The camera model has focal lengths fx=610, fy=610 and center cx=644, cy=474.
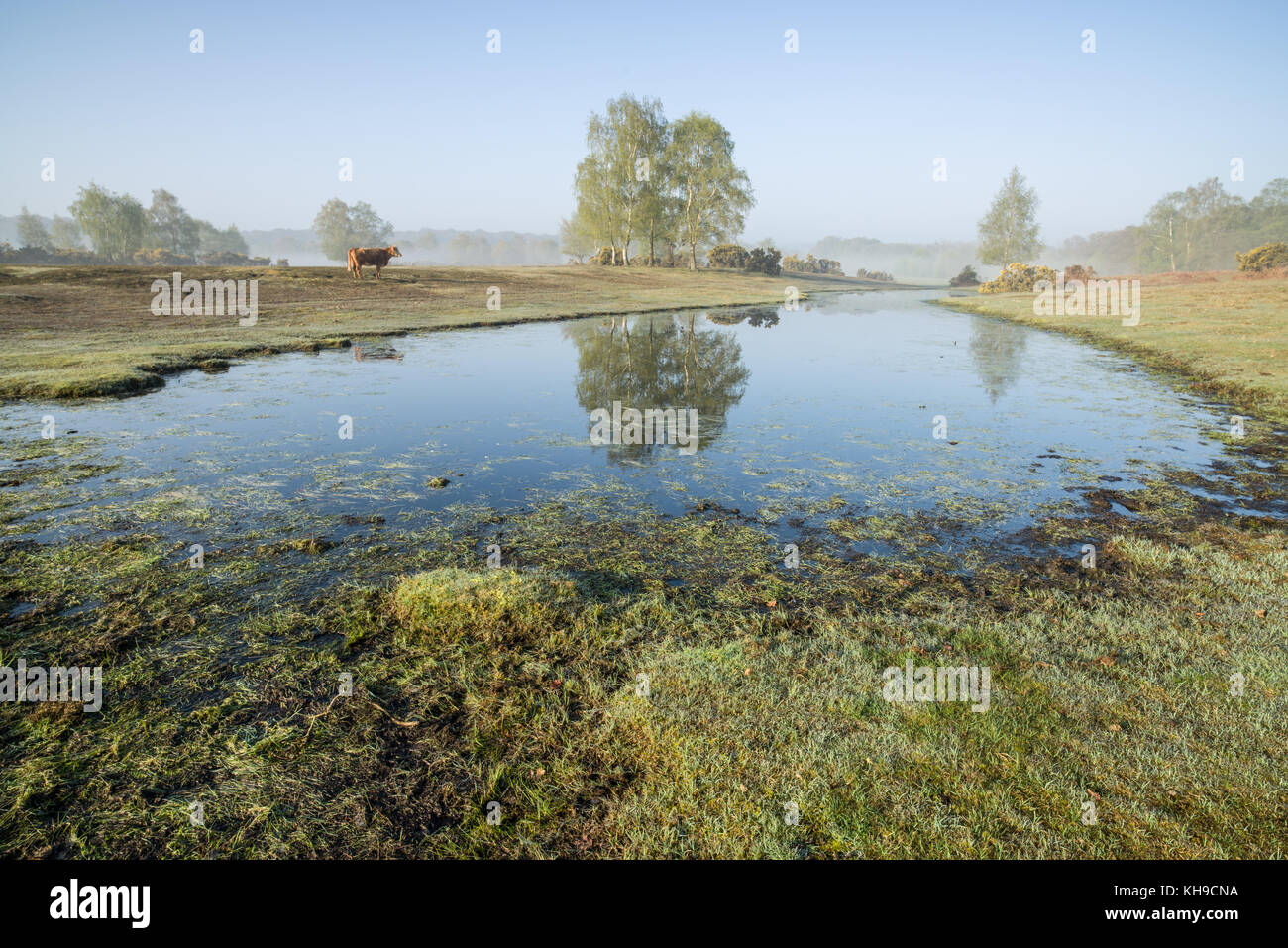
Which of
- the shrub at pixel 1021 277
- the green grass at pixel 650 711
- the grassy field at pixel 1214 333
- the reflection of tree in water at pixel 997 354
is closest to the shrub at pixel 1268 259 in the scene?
the grassy field at pixel 1214 333

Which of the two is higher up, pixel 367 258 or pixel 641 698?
pixel 367 258

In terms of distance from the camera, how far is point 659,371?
60.2ft

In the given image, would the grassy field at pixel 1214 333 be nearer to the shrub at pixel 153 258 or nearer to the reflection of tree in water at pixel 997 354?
the reflection of tree in water at pixel 997 354

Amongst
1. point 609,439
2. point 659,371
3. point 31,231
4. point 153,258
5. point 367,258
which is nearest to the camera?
point 609,439

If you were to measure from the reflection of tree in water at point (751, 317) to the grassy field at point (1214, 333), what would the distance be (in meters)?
14.4

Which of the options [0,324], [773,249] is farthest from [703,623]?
[773,249]

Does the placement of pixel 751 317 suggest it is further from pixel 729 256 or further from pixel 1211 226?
pixel 1211 226

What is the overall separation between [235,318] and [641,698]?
1173 inches

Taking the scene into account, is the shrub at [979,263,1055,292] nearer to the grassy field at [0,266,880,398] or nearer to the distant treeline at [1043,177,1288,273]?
the grassy field at [0,266,880,398]

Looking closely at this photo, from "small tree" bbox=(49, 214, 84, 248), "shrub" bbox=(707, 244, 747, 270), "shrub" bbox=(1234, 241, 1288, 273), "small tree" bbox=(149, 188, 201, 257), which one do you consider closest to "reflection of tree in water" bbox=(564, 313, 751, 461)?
"shrub" bbox=(1234, 241, 1288, 273)

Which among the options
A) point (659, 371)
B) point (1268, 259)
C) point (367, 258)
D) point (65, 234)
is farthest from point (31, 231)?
point (1268, 259)

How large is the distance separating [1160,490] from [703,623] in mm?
7959

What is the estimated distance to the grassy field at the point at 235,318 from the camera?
54.8 ft

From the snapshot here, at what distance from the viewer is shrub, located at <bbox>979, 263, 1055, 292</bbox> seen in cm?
5947
